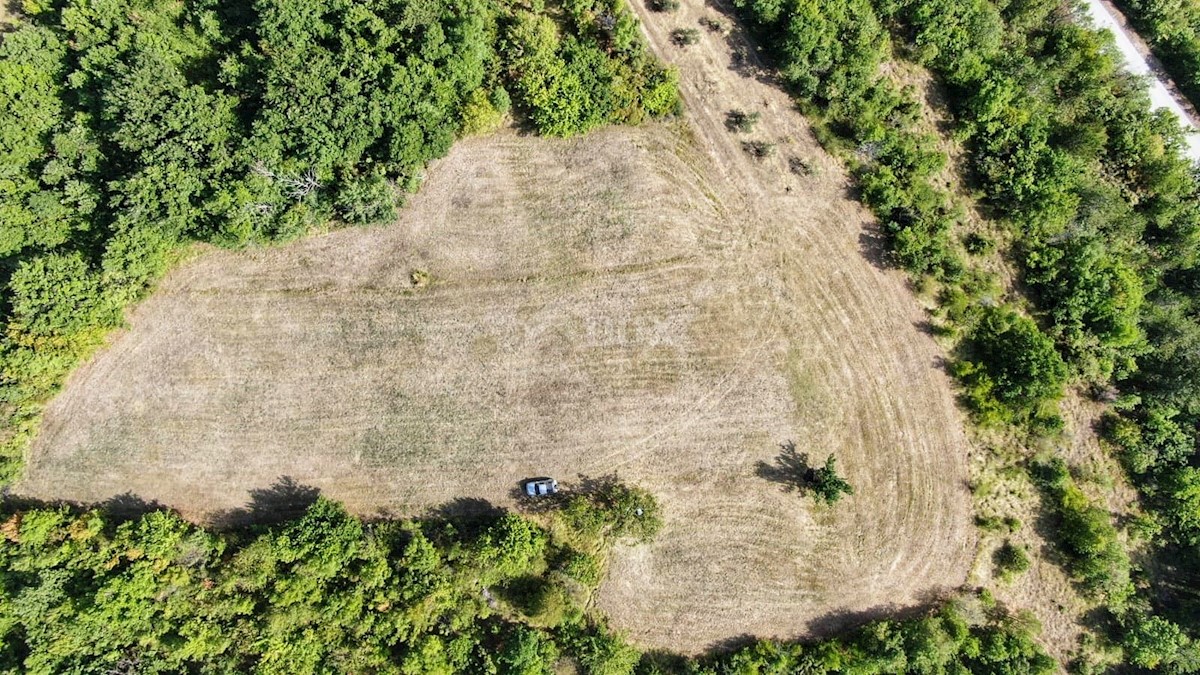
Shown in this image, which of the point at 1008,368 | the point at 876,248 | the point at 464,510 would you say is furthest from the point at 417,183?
the point at 1008,368

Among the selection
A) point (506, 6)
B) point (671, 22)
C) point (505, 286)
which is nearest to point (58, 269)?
point (505, 286)

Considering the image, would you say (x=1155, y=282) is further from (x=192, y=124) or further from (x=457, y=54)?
(x=192, y=124)

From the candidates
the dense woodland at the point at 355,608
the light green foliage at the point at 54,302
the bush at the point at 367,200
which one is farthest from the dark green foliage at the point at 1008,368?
the light green foliage at the point at 54,302

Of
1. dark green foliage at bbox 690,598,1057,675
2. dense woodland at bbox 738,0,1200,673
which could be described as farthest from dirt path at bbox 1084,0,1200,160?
dark green foliage at bbox 690,598,1057,675

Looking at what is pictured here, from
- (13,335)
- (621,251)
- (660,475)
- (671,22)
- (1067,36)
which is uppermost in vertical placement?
(1067,36)

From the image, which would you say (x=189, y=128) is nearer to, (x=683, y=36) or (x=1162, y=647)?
(x=683, y=36)

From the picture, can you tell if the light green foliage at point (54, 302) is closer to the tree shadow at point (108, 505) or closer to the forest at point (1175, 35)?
the tree shadow at point (108, 505)

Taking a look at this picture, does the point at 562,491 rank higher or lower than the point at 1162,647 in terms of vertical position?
lower
